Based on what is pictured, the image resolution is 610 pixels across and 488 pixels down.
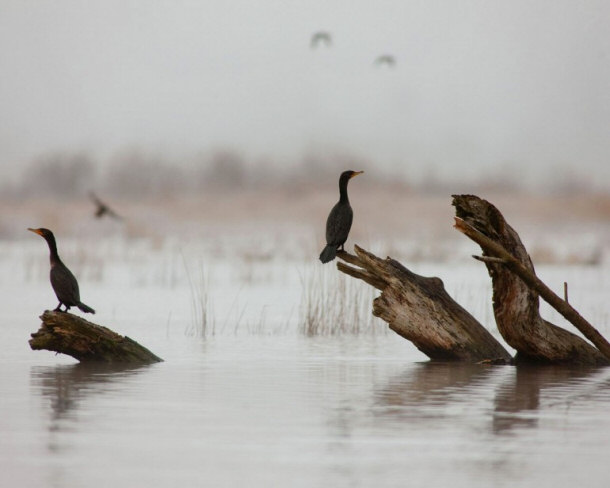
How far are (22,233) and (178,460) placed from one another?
3278 cm

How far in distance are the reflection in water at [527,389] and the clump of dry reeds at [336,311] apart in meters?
3.24

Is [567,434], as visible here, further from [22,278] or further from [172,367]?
[22,278]

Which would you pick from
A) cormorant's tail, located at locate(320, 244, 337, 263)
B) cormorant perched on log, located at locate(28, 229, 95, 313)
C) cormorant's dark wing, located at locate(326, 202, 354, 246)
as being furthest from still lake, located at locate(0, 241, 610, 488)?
cormorant's dark wing, located at locate(326, 202, 354, 246)

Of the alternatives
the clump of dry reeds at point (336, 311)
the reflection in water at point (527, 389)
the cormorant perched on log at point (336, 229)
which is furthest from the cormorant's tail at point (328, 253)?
the clump of dry reeds at point (336, 311)

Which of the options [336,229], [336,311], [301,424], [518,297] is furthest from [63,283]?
[336,311]

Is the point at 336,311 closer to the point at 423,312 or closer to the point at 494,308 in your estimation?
the point at 423,312

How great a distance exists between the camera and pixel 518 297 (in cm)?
867

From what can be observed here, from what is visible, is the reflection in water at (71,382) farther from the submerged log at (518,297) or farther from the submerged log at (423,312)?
the submerged log at (518,297)

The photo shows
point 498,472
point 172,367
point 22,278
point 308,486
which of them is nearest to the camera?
point 308,486

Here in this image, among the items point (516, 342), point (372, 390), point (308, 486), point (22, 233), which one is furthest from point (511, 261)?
point (22, 233)

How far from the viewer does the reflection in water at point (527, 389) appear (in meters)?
6.41

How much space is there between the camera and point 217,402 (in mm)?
7066

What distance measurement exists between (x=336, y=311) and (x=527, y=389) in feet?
15.8

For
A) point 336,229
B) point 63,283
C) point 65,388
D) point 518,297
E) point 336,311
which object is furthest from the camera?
point 336,311
